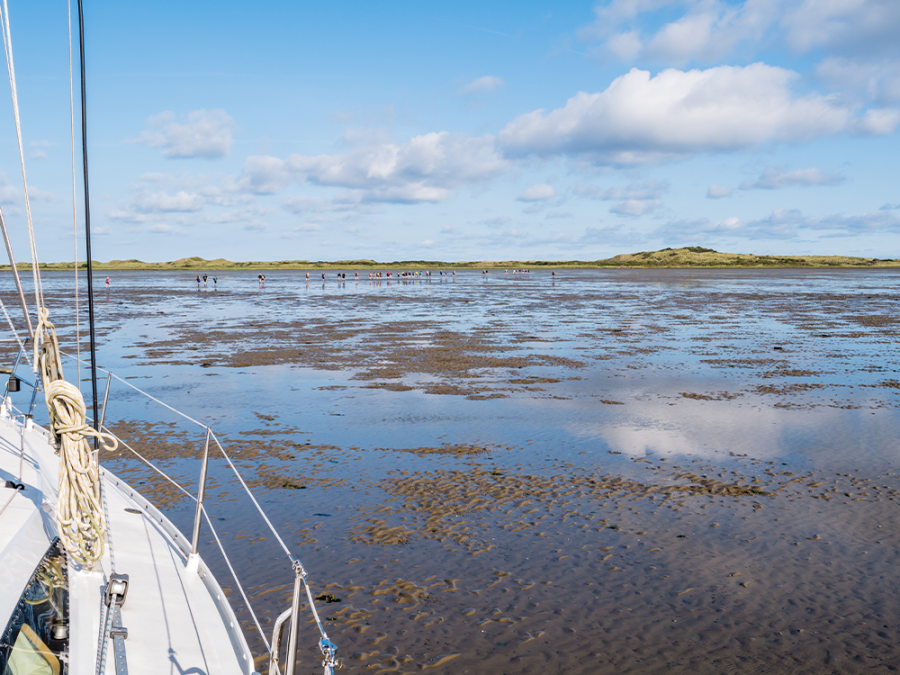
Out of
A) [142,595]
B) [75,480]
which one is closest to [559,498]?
[142,595]

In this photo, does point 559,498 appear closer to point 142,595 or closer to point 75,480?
point 142,595

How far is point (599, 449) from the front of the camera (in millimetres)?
13172

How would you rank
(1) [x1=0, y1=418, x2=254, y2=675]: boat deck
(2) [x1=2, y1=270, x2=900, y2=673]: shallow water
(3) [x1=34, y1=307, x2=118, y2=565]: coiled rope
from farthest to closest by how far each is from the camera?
(2) [x1=2, y1=270, x2=900, y2=673]: shallow water → (3) [x1=34, y1=307, x2=118, y2=565]: coiled rope → (1) [x1=0, y1=418, x2=254, y2=675]: boat deck

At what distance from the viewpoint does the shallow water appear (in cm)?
686

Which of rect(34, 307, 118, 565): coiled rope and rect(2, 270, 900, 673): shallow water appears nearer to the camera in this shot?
rect(34, 307, 118, 565): coiled rope

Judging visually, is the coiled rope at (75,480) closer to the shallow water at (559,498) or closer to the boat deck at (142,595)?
the boat deck at (142,595)

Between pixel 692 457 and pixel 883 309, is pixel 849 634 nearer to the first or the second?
pixel 692 457

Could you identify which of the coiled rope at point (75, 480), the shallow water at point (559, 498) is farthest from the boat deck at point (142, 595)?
the shallow water at point (559, 498)

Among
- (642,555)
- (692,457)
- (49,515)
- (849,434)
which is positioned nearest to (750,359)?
(849,434)

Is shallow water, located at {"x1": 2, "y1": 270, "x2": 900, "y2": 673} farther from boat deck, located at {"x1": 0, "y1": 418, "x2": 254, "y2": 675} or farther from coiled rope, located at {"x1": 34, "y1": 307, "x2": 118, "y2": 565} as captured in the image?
coiled rope, located at {"x1": 34, "y1": 307, "x2": 118, "y2": 565}

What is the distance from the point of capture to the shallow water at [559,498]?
270 inches

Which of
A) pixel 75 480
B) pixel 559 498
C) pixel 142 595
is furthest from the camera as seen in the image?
pixel 559 498

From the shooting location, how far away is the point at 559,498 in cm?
1052

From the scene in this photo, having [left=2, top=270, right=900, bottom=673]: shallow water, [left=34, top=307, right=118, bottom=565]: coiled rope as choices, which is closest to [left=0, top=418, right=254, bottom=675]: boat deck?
[left=34, top=307, right=118, bottom=565]: coiled rope
